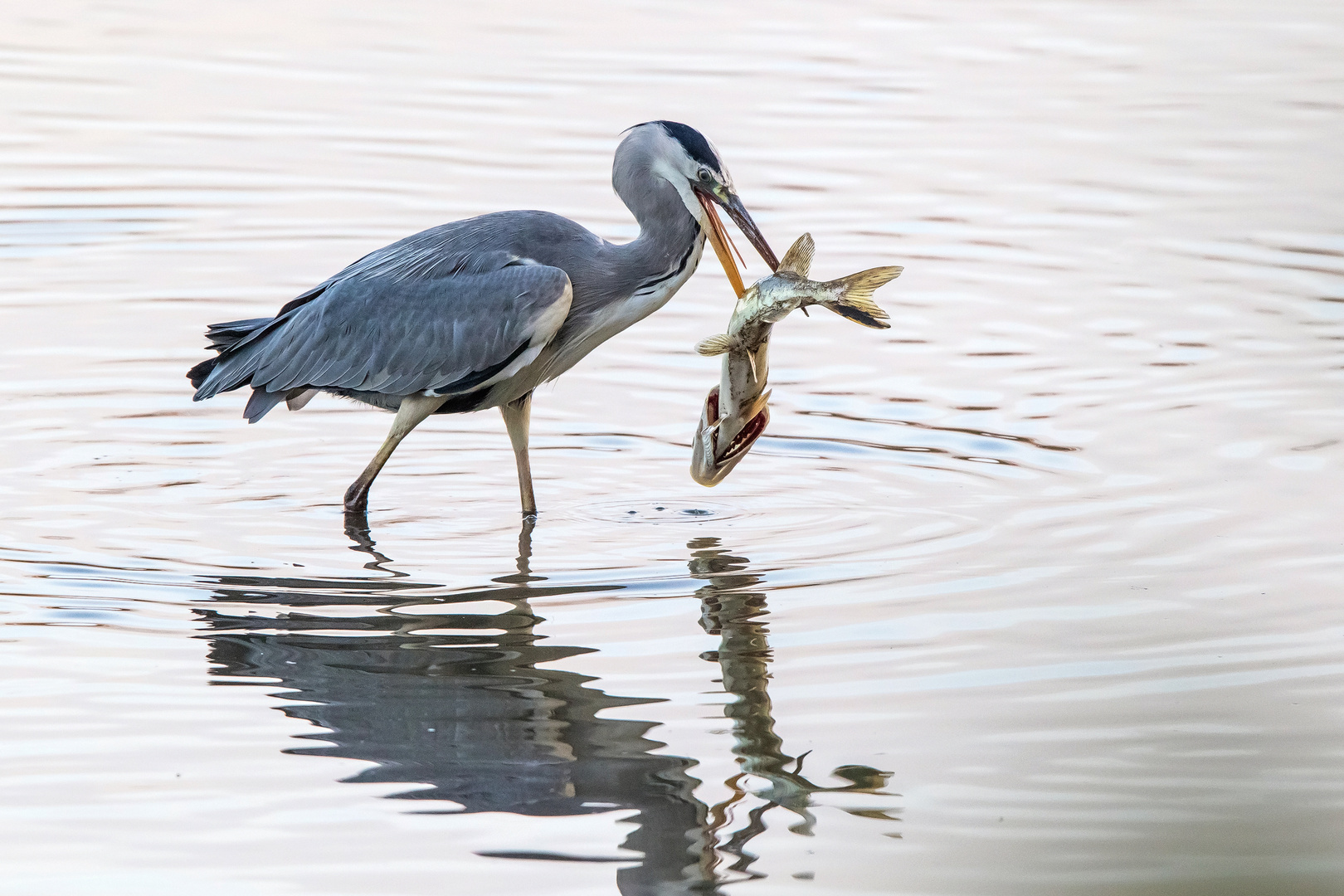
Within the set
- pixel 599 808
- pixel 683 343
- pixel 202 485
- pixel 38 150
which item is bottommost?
pixel 599 808

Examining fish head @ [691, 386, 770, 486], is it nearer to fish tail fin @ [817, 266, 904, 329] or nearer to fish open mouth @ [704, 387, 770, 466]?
fish open mouth @ [704, 387, 770, 466]

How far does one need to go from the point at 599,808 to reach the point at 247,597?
2360 millimetres

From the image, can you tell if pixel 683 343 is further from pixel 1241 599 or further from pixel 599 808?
pixel 599 808

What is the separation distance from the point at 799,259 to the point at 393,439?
7.37 feet

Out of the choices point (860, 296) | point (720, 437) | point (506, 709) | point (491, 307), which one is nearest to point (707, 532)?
point (720, 437)

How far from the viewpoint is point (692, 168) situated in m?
7.23

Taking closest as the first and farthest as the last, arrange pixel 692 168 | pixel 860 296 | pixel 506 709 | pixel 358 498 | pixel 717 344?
pixel 506 709 < pixel 860 296 < pixel 717 344 < pixel 692 168 < pixel 358 498

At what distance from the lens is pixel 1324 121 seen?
15430 millimetres

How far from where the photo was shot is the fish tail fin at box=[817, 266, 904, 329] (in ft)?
18.9

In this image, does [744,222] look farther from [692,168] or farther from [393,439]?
[393,439]

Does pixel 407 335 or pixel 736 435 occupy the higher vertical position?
pixel 407 335

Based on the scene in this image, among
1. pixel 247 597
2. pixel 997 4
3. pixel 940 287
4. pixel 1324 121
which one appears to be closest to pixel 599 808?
pixel 247 597

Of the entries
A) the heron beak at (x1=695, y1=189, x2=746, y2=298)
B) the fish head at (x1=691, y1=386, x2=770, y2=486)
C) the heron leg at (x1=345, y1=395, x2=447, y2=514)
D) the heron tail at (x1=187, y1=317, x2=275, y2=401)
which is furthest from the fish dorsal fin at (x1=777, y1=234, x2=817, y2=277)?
the heron tail at (x1=187, y1=317, x2=275, y2=401)

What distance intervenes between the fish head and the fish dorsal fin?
0.74m
